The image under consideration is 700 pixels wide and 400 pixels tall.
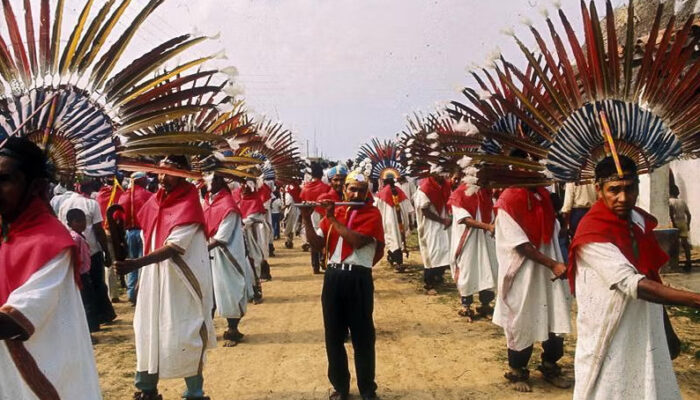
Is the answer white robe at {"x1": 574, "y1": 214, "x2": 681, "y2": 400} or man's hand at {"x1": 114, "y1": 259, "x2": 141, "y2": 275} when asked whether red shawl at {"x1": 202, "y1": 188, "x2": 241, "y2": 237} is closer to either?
man's hand at {"x1": 114, "y1": 259, "x2": 141, "y2": 275}

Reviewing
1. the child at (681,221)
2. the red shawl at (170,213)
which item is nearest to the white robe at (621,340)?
the red shawl at (170,213)

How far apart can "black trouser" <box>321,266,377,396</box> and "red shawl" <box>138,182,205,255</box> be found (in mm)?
1334

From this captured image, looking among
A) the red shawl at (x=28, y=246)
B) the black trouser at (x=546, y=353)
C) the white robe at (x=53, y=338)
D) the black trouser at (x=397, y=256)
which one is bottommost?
the black trouser at (x=546, y=353)

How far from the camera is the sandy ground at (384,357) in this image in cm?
576

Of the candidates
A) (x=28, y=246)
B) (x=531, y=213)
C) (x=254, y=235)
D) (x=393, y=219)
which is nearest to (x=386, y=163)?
(x=393, y=219)

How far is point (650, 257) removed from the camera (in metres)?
3.43

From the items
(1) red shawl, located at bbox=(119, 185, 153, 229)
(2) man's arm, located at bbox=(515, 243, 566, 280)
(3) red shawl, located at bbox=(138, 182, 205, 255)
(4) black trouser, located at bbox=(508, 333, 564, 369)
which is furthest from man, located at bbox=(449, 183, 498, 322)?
(1) red shawl, located at bbox=(119, 185, 153, 229)

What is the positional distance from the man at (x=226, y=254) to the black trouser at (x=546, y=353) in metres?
3.53

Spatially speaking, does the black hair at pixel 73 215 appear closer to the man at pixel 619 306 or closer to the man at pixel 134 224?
the man at pixel 134 224

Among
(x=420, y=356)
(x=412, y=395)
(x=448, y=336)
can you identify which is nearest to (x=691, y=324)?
(x=448, y=336)

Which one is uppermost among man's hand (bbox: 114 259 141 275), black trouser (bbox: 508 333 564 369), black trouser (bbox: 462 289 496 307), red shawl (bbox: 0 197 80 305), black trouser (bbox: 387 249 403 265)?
red shawl (bbox: 0 197 80 305)

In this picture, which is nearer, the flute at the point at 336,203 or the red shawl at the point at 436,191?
the flute at the point at 336,203

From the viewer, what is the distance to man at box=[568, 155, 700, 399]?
3.24 meters

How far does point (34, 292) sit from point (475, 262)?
21.6ft
